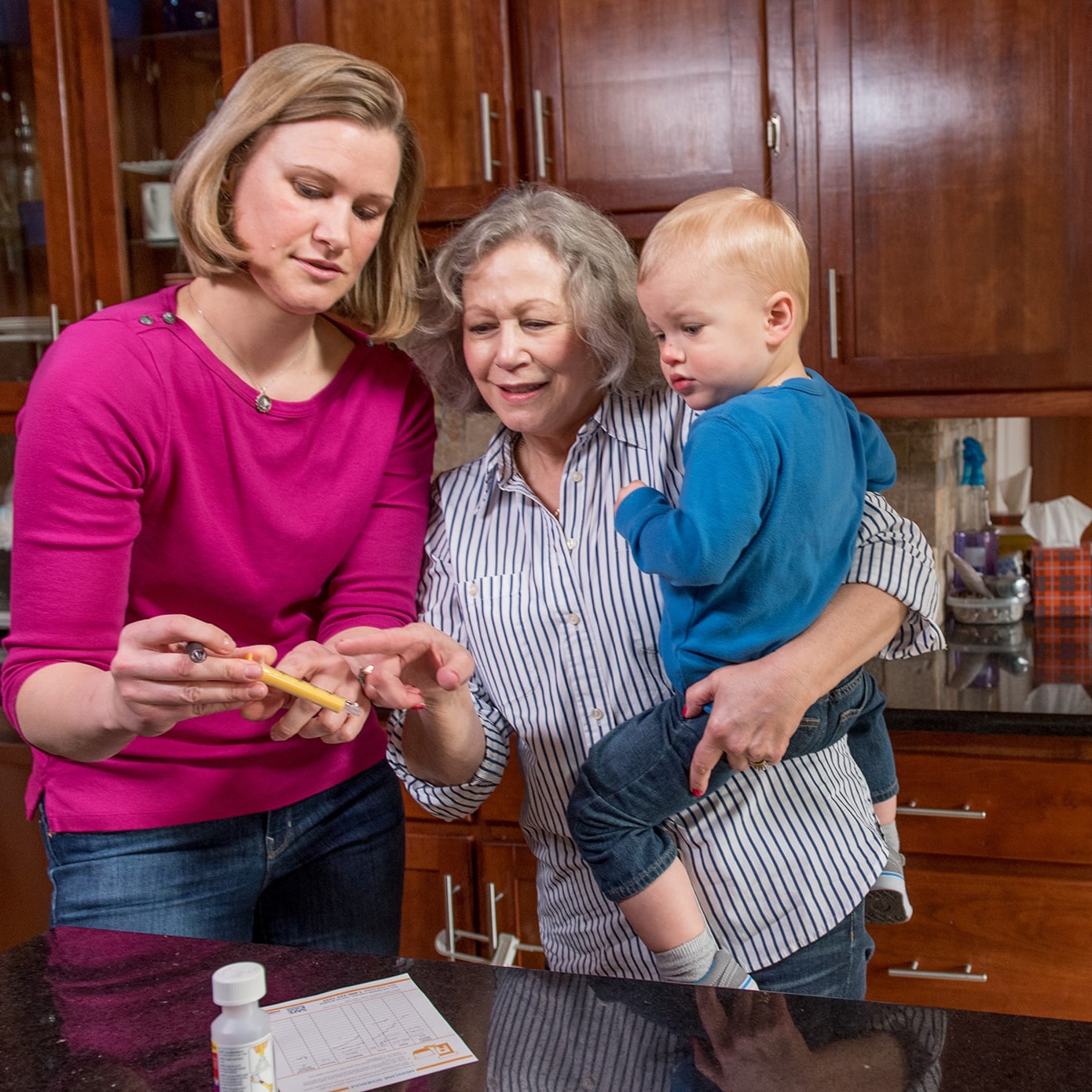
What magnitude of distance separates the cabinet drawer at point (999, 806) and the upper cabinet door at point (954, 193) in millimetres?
698

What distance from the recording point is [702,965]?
128 centimetres

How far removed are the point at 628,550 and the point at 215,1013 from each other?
69 centimetres

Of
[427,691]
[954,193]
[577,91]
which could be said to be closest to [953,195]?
[954,193]

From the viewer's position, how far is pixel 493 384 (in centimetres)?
141

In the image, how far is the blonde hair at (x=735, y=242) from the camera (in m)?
1.28

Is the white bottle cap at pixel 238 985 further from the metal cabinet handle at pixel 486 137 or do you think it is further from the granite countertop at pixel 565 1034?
the metal cabinet handle at pixel 486 137

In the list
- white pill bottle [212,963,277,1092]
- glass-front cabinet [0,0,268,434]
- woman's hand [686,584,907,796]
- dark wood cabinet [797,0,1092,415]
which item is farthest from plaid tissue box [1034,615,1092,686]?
glass-front cabinet [0,0,268,434]

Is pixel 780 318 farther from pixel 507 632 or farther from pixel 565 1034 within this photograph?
pixel 565 1034

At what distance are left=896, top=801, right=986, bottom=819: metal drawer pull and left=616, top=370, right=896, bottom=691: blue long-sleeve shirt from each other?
0.78m

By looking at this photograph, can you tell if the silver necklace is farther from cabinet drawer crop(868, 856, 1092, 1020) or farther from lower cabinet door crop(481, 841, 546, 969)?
cabinet drawer crop(868, 856, 1092, 1020)

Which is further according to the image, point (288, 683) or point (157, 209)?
point (157, 209)

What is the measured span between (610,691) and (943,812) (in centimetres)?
85

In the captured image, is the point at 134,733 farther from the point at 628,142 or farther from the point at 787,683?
the point at 628,142

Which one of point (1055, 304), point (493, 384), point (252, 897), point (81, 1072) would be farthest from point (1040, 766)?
point (81, 1072)
